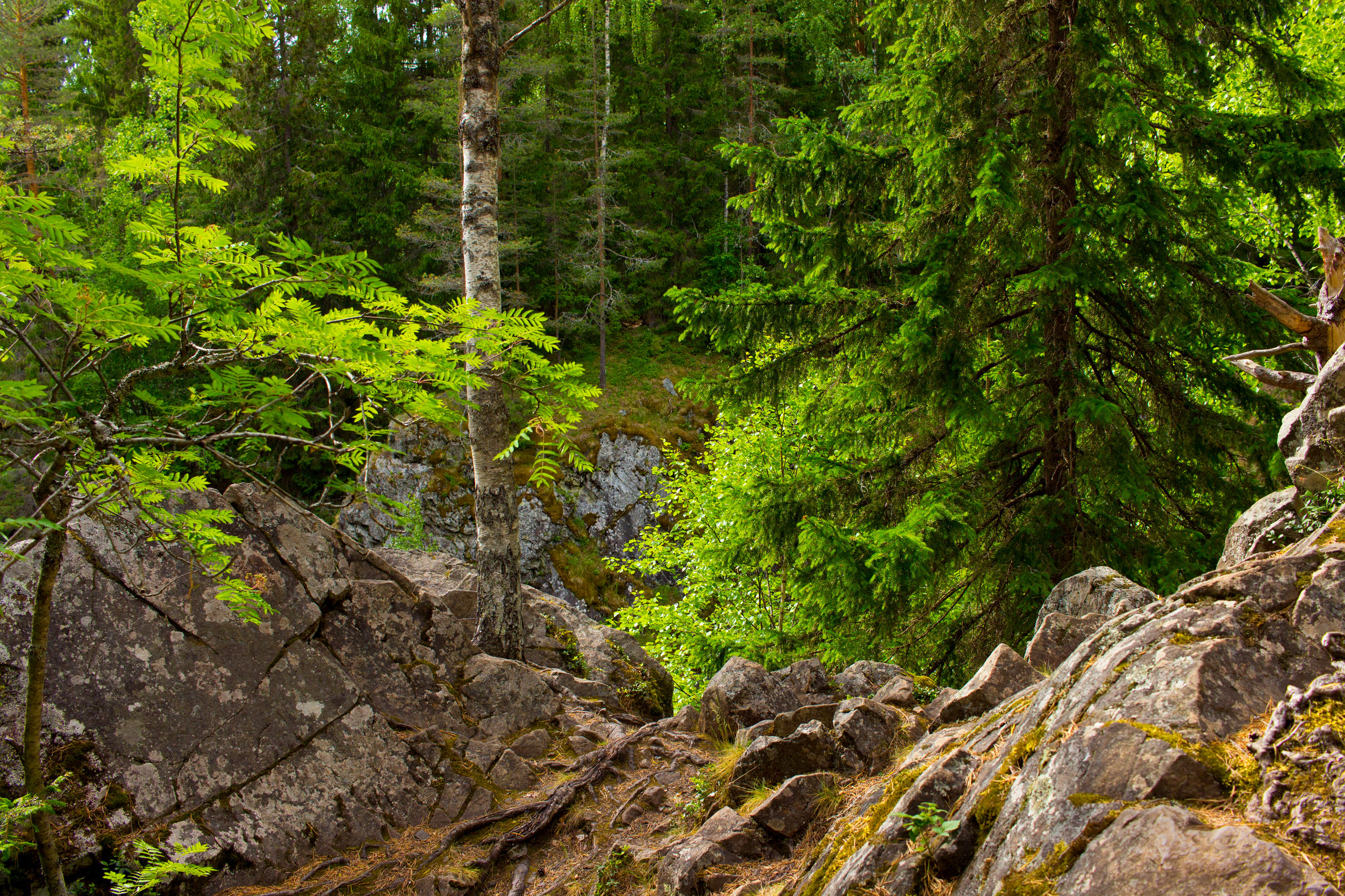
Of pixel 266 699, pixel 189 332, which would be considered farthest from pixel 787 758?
pixel 189 332

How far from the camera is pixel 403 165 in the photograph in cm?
2416

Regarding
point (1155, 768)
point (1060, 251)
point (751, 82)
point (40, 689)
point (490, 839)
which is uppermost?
point (751, 82)

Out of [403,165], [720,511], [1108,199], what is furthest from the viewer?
[403,165]

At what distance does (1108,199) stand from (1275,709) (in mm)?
5735

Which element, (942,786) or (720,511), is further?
(720,511)

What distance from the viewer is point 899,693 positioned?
5.04m

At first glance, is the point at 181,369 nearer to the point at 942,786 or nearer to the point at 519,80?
the point at 942,786

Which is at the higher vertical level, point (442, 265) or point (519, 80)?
point (519, 80)

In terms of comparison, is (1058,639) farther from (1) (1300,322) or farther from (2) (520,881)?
Answer: (2) (520,881)

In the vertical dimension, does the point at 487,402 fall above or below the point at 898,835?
above

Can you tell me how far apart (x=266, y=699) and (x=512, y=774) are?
1967 millimetres

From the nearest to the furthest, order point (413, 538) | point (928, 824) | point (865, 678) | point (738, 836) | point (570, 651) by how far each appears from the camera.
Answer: point (928, 824) < point (738, 836) < point (865, 678) < point (570, 651) < point (413, 538)

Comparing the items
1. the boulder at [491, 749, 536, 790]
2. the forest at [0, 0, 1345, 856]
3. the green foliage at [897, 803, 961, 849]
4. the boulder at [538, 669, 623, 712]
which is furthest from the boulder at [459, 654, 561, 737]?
the green foliage at [897, 803, 961, 849]

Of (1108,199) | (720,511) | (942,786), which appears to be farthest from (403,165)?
(942,786)
